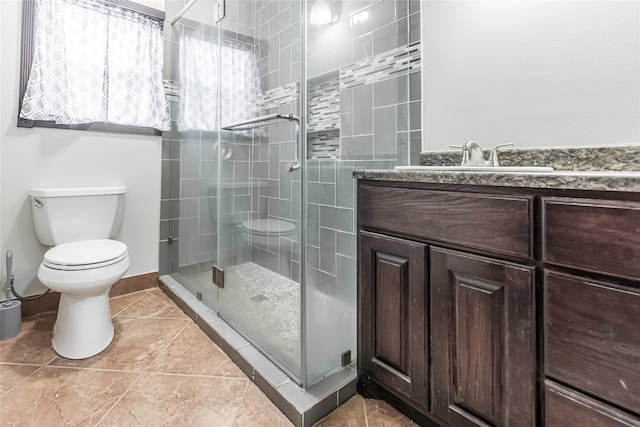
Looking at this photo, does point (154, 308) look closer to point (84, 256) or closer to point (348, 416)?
point (84, 256)

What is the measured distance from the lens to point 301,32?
1.32 metres

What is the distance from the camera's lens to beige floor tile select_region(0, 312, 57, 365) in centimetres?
147

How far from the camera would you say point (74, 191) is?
71.2 inches

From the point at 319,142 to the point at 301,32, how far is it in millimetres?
452

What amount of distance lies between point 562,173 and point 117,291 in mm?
2519

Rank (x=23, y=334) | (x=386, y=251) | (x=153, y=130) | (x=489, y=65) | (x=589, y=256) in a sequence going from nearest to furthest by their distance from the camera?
(x=589, y=256), (x=386, y=251), (x=489, y=65), (x=23, y=334), (x=153, y=130)

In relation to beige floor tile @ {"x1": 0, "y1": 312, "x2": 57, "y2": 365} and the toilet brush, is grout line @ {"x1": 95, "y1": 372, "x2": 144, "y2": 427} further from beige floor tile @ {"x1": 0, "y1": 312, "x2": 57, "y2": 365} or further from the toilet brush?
the toilet brush

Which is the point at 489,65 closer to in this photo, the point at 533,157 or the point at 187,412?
the point at 533,157

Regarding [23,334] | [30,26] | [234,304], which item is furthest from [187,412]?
[30,26]

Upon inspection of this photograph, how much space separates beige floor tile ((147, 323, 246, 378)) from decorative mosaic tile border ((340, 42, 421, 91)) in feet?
4.66

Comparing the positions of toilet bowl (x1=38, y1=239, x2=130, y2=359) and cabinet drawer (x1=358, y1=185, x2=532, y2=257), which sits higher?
cabinet drawer (x1=358, y1=185, x2=532, y2=257)

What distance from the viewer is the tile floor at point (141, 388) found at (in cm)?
112

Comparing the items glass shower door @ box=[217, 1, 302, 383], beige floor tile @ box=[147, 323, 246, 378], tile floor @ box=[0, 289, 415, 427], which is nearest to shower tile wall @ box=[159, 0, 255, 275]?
glass shower door @ box=[217, 1, 302, 383]

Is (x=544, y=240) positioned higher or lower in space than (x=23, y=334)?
higher
